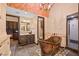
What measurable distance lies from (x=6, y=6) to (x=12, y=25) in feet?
1.08

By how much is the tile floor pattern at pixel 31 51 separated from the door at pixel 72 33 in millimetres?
138

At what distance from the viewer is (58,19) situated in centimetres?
227

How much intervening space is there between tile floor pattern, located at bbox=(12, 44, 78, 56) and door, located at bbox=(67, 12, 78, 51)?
5.4 inches

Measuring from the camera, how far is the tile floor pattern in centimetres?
223

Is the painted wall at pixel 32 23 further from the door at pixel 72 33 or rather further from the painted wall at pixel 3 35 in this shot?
the door at pixel 72 33

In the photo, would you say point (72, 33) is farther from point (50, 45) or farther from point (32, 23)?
point (32, 23)

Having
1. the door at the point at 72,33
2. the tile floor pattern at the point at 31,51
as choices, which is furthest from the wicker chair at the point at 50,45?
the door at the point at 72,33

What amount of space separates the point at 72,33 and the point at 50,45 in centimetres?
43

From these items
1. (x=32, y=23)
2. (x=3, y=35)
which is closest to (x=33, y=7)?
(x=32, y=23)

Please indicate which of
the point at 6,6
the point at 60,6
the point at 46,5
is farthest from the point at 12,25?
the point at 60,6

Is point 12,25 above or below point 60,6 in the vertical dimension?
below

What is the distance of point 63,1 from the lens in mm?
2246

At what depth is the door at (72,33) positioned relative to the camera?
7.22 feet

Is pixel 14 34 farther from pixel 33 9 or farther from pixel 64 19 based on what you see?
pixel 64 19
